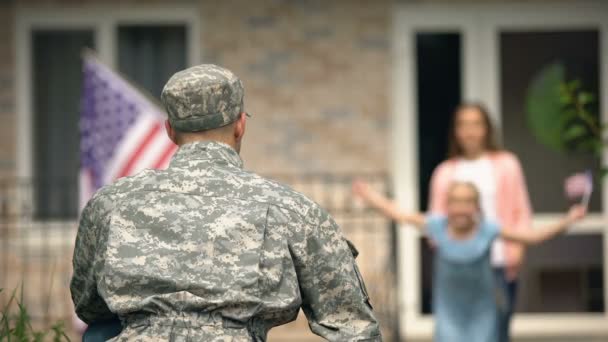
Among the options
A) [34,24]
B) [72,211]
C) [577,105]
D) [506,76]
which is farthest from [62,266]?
[577,105]

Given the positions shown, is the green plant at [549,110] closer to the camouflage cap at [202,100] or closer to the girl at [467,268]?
the girl at [467,268]

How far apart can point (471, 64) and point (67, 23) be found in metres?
3.00

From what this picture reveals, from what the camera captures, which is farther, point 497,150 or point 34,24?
point 34,24

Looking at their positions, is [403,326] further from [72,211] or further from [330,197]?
[72,211]

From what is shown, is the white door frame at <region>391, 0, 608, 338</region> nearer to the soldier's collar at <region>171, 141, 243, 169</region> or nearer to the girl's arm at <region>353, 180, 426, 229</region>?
the girl's arm at <region>353, 180, 426, 229</region>

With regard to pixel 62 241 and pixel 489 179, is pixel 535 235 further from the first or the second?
pixel 62 241

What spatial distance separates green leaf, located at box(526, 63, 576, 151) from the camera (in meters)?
10.2

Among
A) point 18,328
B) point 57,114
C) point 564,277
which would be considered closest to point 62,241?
point 57,114

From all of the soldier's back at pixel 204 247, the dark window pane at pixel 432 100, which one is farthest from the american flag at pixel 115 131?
the soldier's back at pixel 204 247

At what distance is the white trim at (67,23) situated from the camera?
1021 centimetres

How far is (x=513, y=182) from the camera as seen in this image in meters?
7.49

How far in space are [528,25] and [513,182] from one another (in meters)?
2.91

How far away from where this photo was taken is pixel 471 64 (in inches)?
401

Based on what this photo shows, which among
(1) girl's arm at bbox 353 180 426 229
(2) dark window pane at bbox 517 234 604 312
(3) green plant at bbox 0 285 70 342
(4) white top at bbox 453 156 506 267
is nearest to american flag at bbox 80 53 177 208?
(1) girl's arm at bbox 353 180 426 229
